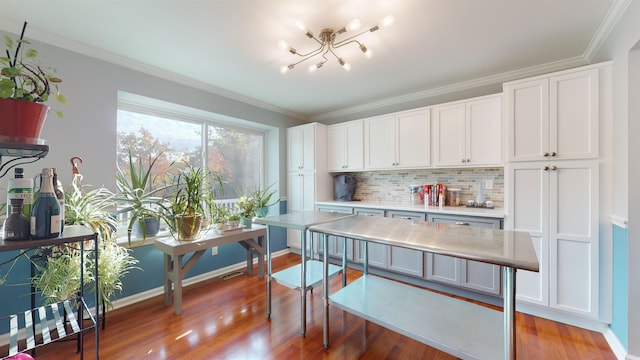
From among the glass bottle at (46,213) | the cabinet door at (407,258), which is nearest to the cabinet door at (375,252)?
the cabinet door at (407,258)

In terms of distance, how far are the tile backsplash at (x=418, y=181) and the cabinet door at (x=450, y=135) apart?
30cm

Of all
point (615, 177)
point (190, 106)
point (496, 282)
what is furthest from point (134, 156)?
point (615, 177)

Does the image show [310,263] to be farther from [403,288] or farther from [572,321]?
[572,321]

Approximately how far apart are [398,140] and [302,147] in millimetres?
1487

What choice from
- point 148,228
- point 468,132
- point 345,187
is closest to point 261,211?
point 148,228

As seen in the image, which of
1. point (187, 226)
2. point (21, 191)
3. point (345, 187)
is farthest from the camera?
point (345, 187)

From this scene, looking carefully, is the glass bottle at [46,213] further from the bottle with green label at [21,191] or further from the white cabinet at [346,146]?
the white cabinet at [346,146]

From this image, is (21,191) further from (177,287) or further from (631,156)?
(631,156)

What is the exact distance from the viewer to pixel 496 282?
2.42 meters

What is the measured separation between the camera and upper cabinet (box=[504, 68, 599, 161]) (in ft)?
6.82

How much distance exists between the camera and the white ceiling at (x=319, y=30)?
5.65 feet

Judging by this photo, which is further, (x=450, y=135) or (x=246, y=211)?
(x=246, y=211)

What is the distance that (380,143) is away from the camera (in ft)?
11.6

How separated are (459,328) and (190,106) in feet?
10.5
